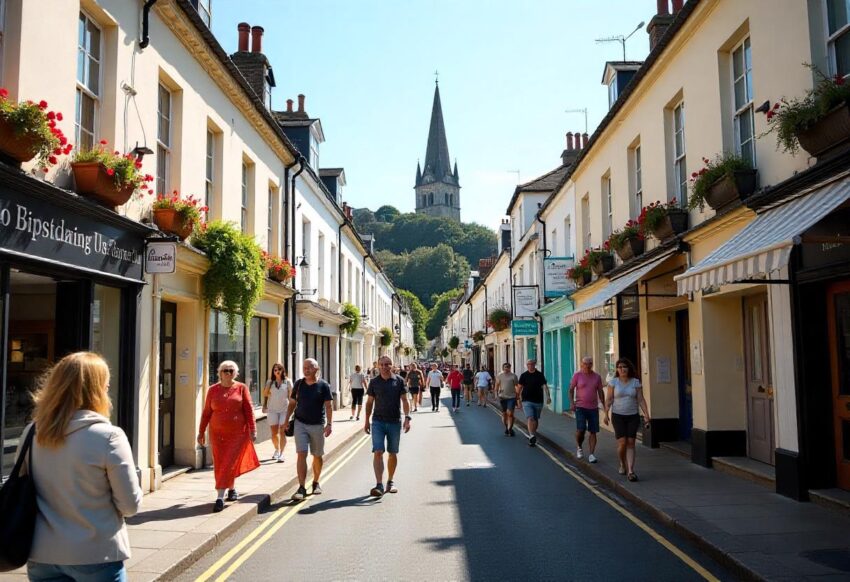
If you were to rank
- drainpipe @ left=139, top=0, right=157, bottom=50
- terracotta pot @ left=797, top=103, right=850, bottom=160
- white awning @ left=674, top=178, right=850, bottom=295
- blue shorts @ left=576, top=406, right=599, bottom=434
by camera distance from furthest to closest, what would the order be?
blue shorts @ left=576, top=406, right=599, bottom=434 → drainpipe @ left=139, top=0, right=157, bottom=50 → terracotta pot @ left=797, top=103, right=850, bottom=160 → white awning @ left=674, top=178, right=850, bottom=295

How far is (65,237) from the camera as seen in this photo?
23.3 ft

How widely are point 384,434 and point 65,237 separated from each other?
481cm

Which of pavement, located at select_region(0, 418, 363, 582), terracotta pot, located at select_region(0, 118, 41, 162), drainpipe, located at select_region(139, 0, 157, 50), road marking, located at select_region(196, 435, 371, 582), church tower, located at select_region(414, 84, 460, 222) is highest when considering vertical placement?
church tower, located at select_region(414, 84, 460, 222)

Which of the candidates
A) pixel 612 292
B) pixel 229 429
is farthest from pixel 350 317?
pixel 229 429

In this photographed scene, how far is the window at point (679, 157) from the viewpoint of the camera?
476 inches

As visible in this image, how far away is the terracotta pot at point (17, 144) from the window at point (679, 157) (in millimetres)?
9869

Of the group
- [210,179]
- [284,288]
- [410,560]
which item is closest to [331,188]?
[284,288]

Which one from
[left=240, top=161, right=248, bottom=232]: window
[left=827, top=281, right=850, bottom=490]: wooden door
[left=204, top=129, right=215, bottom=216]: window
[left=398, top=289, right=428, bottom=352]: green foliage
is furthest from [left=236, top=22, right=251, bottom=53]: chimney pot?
[left=398, top=289, right=428, bottom=352]: green foliage

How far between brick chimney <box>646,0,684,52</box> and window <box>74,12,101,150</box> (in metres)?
11.3

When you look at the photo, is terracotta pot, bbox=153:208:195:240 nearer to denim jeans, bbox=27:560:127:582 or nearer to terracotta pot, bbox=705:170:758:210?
denim jeans, bbox=27:560:127:582

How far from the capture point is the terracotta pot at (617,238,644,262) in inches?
542

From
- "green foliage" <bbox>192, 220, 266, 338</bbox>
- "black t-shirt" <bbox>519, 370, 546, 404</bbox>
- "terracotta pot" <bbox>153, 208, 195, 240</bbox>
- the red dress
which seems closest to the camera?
the red dress

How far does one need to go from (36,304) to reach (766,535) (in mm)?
7795

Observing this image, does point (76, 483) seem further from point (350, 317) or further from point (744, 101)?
point (350, 317)
